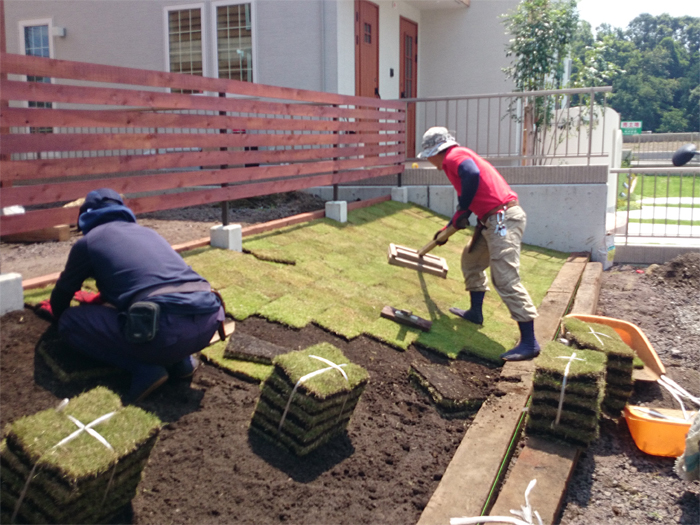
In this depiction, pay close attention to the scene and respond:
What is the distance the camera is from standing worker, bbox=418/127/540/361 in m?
5.56

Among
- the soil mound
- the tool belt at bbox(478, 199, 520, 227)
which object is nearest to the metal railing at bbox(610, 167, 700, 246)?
the soil mound

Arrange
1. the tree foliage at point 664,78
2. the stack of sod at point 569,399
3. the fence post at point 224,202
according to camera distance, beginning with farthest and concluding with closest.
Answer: the tree foliage at point 664,78, the fence post at point 224,202, the stack of sod at point 569,399

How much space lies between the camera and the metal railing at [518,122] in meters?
11.3

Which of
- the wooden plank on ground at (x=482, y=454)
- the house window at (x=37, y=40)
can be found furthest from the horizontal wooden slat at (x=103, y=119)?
the house window at (x=37, y=40)

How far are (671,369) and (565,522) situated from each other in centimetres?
303

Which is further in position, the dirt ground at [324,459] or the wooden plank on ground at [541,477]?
the wooden plank on ground at [541,477]

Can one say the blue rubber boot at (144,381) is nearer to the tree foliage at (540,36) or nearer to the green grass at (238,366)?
the green grass at (238,366)

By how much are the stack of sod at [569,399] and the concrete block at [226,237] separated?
335cm

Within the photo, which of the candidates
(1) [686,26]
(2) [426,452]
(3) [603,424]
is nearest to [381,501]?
(2) [426,452]

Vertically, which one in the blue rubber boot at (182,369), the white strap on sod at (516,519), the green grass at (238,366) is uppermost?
the blue rubber boot at (182,369)

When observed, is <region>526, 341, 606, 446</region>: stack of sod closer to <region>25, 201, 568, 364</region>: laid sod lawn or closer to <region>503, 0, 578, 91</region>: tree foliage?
<region>25, 201, 568, 364</region>: laid sod lawn

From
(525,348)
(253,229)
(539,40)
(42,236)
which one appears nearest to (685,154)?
(525,348)

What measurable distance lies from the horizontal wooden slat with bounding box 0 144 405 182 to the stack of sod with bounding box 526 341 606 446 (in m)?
3.79

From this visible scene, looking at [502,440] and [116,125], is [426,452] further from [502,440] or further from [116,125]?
[116,125]
